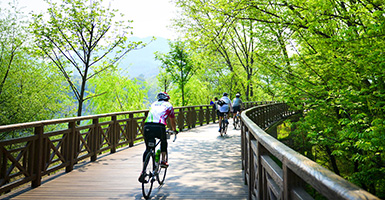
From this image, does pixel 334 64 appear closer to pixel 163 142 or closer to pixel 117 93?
pixel 163 142

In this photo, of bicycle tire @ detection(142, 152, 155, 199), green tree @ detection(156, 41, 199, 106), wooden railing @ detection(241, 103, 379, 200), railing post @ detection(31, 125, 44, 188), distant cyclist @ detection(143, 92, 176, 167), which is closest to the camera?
wooden railing @ detection(241, 103, 379, 200)

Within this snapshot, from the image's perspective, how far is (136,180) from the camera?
6312 millimetres

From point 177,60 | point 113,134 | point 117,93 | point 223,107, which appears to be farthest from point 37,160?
point 117,93

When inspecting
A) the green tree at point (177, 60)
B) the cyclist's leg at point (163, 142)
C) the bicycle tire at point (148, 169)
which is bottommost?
the bicycle tire at point (148, 169)

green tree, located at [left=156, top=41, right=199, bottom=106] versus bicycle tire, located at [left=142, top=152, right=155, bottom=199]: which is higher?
green tree, located at [left=156, top=41, right=199, bottom=106]

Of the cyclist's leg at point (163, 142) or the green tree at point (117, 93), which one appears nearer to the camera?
the cyclist's leg at point (163, 142)

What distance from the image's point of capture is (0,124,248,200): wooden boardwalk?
522 cm

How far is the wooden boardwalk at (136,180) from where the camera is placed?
5.22 m

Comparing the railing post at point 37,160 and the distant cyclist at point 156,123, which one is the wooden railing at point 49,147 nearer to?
the railing post at point 37,160

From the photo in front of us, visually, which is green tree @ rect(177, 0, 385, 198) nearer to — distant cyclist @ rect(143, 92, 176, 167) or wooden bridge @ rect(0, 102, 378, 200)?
wooden bridge @ rect(0, 102, 378, 200)

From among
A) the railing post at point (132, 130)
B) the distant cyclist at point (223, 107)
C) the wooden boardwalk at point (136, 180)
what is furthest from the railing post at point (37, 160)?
the distant cyclist at point (223, 107)

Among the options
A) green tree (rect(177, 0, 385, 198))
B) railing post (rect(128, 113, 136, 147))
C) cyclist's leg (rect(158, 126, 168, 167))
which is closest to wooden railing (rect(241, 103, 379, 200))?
cyclist's leg (rect(158, 126, 168, 167))

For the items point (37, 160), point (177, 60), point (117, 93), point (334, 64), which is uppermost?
point (177, 60)

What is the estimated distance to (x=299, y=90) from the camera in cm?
992
